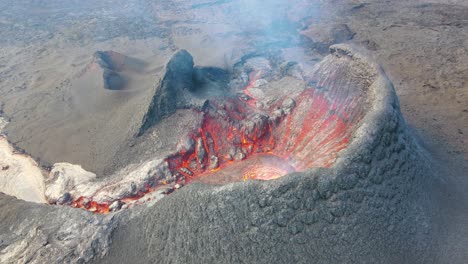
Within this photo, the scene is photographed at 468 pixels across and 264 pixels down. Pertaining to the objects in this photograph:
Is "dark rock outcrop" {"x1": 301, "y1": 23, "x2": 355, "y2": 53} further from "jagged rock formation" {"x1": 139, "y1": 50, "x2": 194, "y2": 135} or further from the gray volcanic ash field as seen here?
"jagged rock formation" {"x1": 139, "y1": 50, "x2": 194, "y2": 135}

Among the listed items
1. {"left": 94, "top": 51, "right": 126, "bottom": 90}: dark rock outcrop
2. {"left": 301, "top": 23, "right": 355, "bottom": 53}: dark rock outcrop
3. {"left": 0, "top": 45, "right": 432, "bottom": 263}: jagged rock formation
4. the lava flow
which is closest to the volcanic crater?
the lava flow

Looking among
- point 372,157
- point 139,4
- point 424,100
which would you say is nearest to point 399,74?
point 424,100

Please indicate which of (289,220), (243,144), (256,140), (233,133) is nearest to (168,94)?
(233,133)

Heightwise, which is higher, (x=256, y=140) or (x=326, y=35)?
(x=326, y=35)

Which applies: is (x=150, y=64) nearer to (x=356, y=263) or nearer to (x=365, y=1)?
(x=356, y=263)

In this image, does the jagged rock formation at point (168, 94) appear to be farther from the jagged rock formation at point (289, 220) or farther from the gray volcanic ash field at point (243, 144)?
the jagged rock formation at point (289, 220)

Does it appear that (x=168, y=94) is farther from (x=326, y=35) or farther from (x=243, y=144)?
(x=326, y=35)

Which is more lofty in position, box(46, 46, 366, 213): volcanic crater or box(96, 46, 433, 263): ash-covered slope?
box(96, 46, 433, 263): ash-covered slope
